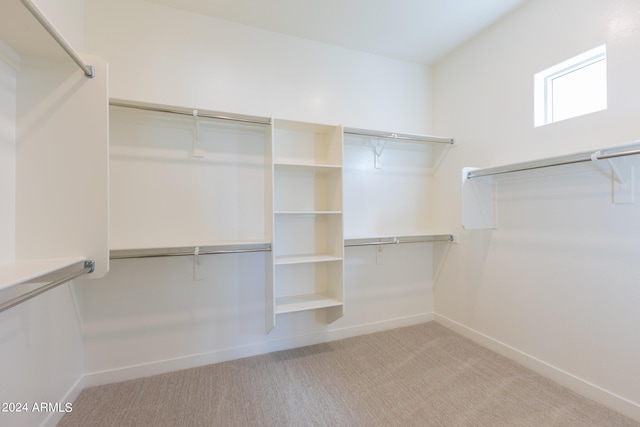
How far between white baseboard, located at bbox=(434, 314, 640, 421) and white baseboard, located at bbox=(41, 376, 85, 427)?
10.2ft

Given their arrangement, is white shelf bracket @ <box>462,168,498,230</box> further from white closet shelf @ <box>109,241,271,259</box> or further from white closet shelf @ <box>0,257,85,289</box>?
white closet shelf @ <box>0,257,85,289</box>

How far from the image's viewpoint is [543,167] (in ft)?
6.32

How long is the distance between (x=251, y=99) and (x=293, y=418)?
92.0 inches

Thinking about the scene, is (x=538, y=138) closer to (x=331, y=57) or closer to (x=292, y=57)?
(x=331, y=57)

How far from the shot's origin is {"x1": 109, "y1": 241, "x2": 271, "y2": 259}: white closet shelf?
1.74 meters

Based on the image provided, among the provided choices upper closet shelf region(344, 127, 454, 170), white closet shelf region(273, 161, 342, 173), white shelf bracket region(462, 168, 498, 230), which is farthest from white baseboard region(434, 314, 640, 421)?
white closet shelf region(273, 161, 342, 173)

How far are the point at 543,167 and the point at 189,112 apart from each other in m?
2.58

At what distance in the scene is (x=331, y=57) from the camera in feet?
8.33

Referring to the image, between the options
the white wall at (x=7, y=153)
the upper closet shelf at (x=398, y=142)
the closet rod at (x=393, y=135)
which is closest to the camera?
the white wall at (x=7, y=153)

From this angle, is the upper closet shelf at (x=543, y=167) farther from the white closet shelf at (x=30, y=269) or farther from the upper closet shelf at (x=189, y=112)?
the white closet shelf at (x=30, y=269)

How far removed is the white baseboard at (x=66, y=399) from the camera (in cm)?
147

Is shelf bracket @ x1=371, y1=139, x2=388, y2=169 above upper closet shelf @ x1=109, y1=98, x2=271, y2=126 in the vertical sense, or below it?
below

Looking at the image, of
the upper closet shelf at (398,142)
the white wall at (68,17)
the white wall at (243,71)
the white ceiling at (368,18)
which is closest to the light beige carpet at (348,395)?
the upper closet shelf at (398,142)

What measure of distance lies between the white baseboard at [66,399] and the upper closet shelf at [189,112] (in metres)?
1.86
